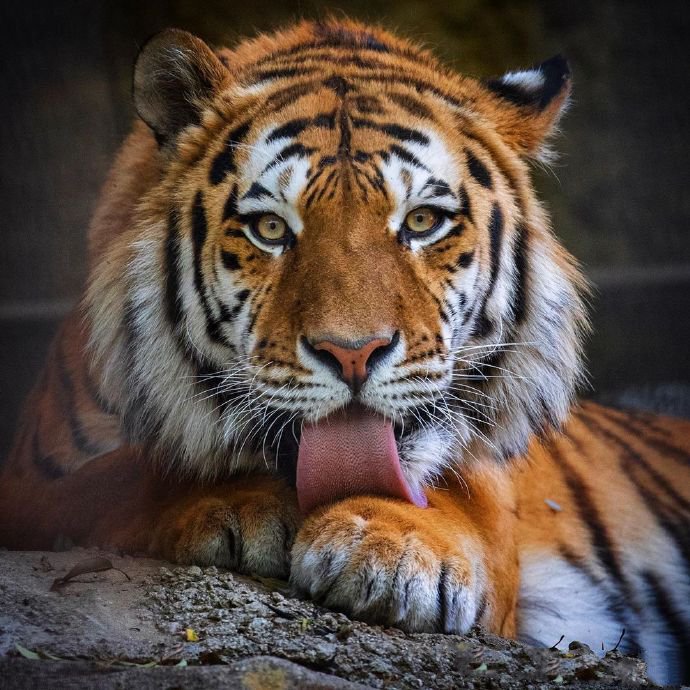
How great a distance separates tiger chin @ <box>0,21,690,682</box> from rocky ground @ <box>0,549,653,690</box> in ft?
0.19

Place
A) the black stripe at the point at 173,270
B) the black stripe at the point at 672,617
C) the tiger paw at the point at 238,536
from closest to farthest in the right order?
1. the tiger paw at the point at 238,536
2. the black stripe at the point at 173,270
3. the black stripe at the point at 672,617

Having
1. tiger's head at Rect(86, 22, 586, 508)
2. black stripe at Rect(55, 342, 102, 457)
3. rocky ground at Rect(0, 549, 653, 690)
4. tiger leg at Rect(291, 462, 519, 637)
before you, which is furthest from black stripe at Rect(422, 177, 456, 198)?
black stripe at Rect(55, 342, 102, 457)

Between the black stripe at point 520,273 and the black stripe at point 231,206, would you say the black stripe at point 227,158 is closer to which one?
the black stripe at point 231,206

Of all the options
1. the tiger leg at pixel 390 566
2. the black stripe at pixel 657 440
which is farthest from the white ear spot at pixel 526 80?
the black stripe at pixel 657 440

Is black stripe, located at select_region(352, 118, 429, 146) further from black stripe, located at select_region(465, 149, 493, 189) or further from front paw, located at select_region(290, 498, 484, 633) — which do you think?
front paw, located at select_region(290, 498, 484, 633)

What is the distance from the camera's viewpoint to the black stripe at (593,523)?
232cm

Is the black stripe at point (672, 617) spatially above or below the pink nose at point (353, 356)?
below

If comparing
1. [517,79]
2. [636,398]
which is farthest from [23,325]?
[636,398]

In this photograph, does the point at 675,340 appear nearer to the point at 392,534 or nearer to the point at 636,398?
the point at 636,398

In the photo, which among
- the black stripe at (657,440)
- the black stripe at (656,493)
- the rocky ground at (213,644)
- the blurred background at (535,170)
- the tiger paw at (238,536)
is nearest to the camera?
the rocky ground at (213,644)

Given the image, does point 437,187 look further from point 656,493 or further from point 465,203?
point 656,493

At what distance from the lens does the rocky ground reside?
47.4 inches

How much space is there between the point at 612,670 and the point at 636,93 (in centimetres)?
157

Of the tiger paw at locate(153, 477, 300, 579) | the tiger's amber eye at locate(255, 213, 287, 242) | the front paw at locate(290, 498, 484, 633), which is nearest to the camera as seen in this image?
the front paw at locate(290, 498, 484, 633)
